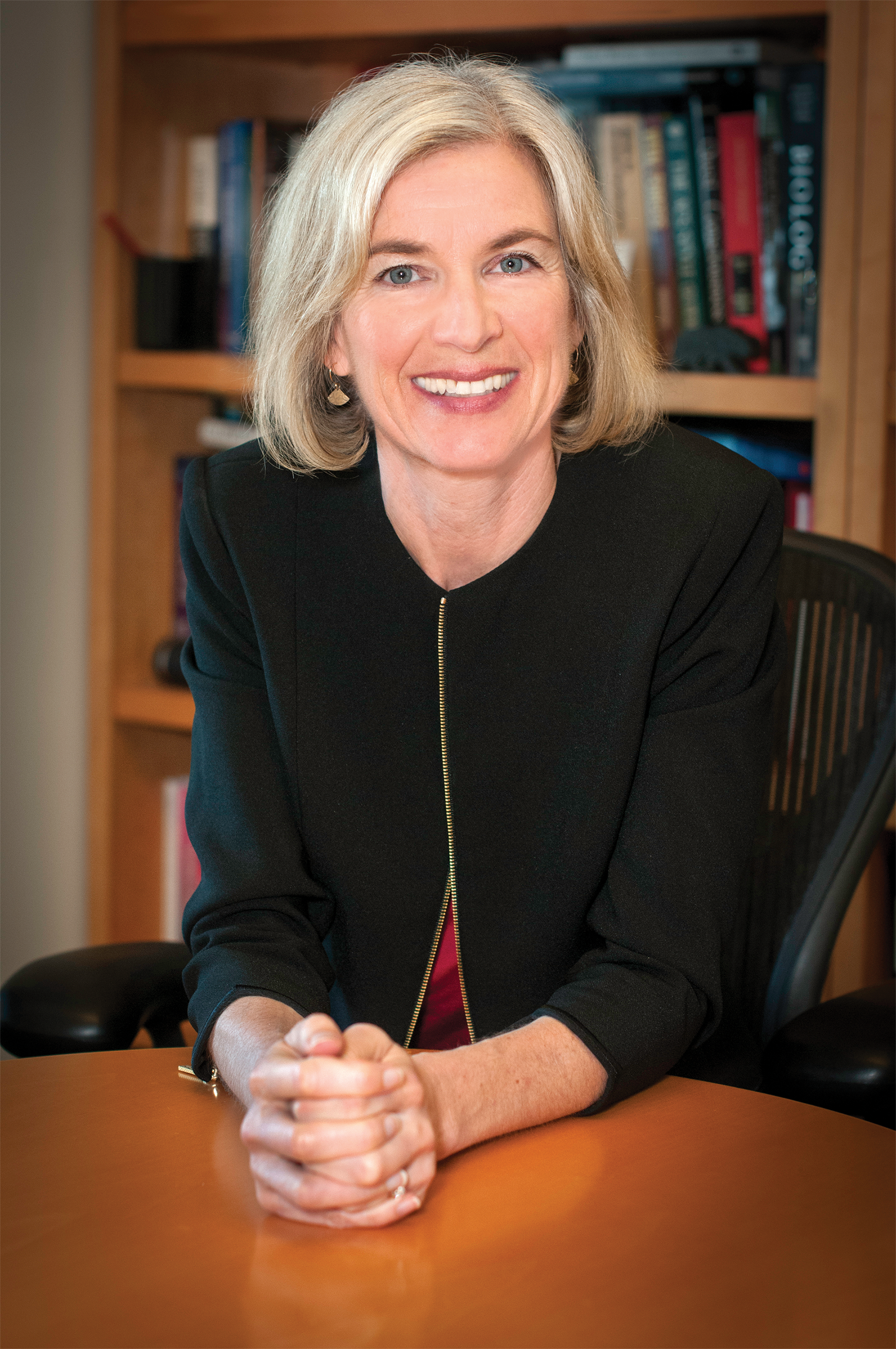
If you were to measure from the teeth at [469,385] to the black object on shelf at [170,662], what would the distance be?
105cm

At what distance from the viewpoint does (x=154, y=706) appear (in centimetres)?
213

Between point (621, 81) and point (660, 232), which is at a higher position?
point (621, 81)

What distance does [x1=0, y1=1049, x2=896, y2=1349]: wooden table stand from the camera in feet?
2.09

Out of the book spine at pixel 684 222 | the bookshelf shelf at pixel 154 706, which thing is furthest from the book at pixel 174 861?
the book spine at pixel 684 222

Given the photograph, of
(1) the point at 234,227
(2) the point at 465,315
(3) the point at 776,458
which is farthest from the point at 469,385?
(1) the point at 234,227

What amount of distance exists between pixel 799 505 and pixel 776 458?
0.07m

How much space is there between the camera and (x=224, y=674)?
4.12ft

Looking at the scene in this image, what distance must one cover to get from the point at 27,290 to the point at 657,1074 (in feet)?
5.28

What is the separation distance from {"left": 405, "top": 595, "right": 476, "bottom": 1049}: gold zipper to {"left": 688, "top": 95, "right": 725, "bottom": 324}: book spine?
81 centimetres

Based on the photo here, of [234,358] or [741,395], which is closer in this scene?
[741,395]

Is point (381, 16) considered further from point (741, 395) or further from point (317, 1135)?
point (317, 1135)

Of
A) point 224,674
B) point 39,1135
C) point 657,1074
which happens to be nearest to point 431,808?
point 224,674

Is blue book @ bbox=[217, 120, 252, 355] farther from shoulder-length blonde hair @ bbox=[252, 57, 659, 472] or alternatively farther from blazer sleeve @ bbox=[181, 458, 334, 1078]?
blazer sleeve @ bbox=[181, 458, 334, 1078]

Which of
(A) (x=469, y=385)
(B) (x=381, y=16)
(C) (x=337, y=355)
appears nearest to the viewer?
(A) (x=469, y=385)
